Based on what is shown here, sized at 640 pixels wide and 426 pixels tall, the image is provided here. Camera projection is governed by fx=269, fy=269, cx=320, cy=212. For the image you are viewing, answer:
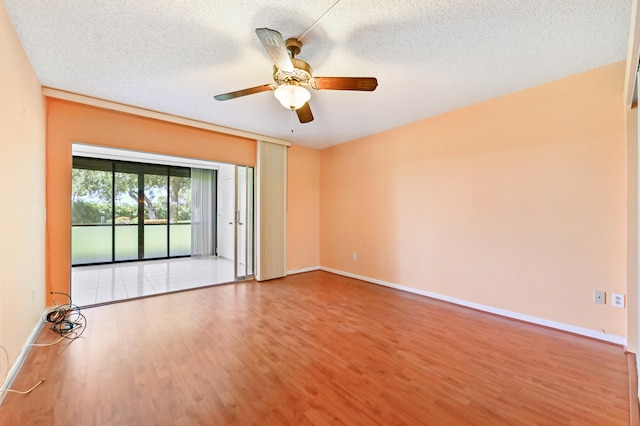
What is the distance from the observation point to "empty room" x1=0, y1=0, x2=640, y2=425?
1725mm

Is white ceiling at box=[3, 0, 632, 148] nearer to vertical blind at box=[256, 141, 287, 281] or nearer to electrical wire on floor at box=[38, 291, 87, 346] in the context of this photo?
vertical blind at box=[256, 141, 287, 281]

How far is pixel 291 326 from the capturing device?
2.75 meters

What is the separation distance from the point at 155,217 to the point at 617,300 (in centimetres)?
788

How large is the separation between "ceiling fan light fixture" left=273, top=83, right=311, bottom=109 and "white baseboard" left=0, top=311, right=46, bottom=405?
8.74ft

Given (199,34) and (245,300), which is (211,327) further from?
(199,34)

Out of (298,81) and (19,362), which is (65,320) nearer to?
(19,362)

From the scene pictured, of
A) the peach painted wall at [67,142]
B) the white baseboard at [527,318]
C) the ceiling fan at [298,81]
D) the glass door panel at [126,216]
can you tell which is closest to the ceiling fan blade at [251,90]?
the ceiling fan at [298,81]

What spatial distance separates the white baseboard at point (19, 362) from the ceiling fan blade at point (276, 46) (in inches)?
105

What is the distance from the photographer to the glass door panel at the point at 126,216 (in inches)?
239

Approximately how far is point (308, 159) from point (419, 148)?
2.26 metres

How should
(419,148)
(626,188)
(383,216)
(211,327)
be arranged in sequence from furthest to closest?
(383,216), (419,148), (211,327), (626,188)

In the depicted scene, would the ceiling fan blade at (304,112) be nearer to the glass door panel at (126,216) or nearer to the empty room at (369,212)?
the empty room at (369,212)

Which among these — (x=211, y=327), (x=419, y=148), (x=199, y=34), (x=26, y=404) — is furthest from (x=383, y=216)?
(x=26, y=404)

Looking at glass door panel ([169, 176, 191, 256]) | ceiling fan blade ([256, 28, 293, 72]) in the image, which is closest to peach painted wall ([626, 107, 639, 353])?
ceiling fan blade ([256, 28, 293, 72])
